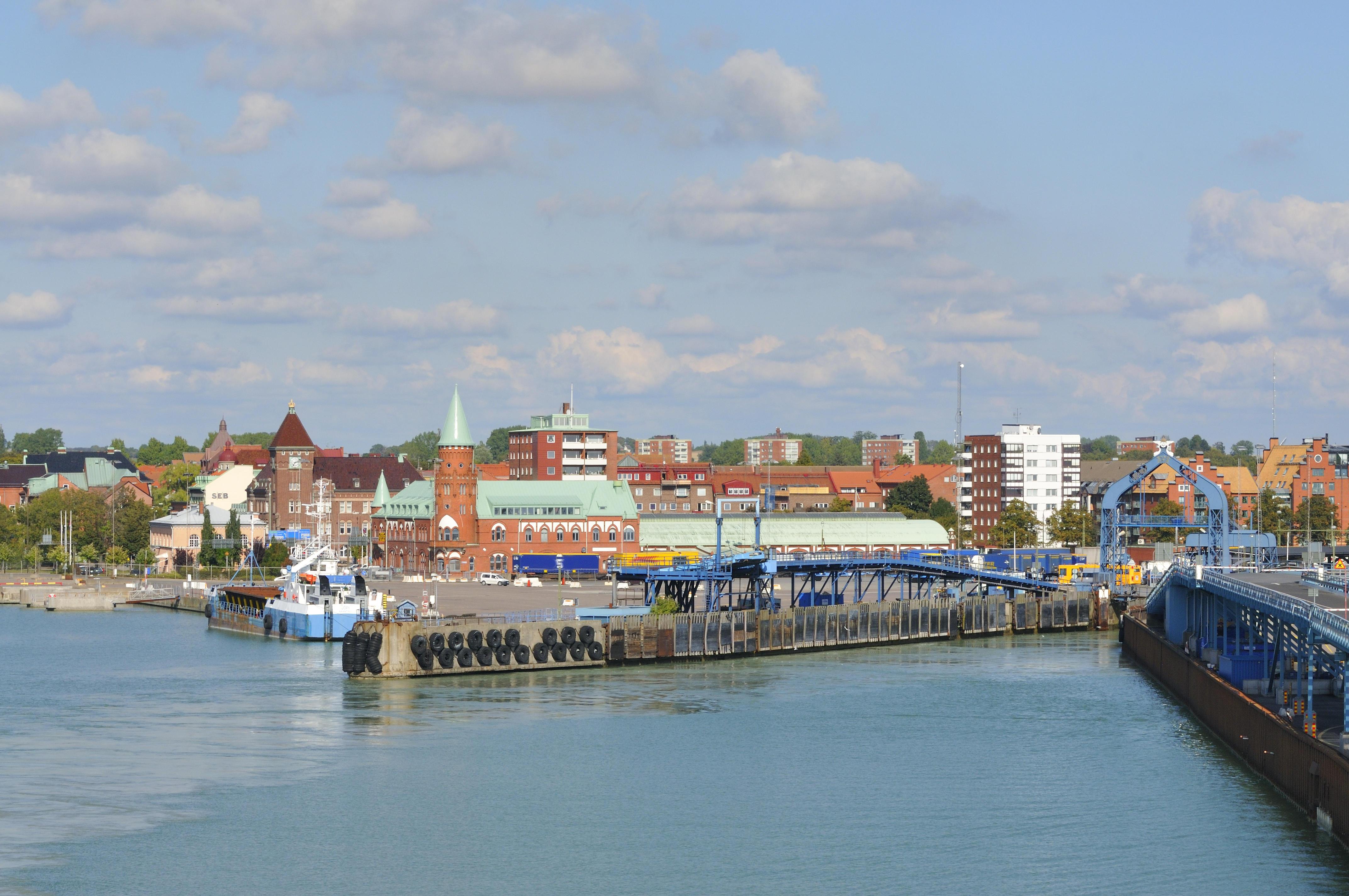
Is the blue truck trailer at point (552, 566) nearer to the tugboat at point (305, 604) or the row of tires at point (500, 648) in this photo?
the tugboat at point (305, 604)

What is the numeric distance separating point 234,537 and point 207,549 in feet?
10.4

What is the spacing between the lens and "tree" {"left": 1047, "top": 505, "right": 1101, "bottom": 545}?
174 metres

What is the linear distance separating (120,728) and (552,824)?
75.2ft

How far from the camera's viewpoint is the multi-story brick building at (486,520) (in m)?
157

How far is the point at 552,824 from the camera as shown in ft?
156

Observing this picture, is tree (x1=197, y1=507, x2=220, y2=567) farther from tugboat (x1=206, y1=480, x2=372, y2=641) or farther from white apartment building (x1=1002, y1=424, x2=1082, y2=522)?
white apartment building (x1=1002, y1=424, x2=1082, y2=522)

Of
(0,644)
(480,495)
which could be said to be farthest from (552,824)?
(480,495)

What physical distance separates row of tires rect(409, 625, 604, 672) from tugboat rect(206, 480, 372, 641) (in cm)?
1671

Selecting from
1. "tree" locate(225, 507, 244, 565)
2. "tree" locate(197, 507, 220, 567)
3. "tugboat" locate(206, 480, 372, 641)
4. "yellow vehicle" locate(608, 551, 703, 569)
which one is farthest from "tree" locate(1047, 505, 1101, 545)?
"tree" locate(197, 507, 220, 567)

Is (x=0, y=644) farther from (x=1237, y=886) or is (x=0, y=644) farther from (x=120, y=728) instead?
(x=1237, y=886)

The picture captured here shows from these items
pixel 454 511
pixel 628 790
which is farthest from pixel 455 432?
pixel 628 790

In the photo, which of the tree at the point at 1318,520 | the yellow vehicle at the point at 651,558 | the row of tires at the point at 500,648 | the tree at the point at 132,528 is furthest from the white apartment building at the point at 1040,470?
the row of tires at the point at 500,648

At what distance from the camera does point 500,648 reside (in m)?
80.0

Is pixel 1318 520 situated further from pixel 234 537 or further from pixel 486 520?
pixel 234 537
